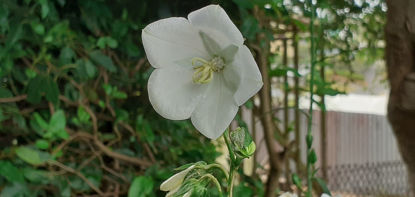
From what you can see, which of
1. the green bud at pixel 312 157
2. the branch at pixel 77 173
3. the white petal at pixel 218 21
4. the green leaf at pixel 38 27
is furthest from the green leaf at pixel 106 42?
the white petal at pixel 218 21

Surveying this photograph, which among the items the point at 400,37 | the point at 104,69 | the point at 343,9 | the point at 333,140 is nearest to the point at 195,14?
the point at 400,37

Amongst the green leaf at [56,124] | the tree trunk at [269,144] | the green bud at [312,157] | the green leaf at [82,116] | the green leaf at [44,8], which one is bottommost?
the tree trunk at [269,144]

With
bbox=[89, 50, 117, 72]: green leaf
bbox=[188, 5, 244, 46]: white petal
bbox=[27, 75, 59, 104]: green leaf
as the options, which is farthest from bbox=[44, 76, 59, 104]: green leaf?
bbox=[188, 5, 244, 46]: white petal

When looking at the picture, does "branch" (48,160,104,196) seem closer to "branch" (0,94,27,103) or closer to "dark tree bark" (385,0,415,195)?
"branch" (0,94,27,103)

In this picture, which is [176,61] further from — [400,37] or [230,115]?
[400,37]

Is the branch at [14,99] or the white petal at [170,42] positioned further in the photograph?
the branch at [14,99]

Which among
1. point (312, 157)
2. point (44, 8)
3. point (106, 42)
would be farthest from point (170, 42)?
point (106, 42)

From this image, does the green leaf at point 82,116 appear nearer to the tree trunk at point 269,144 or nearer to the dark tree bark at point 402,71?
the tree trunk at point 269,144
